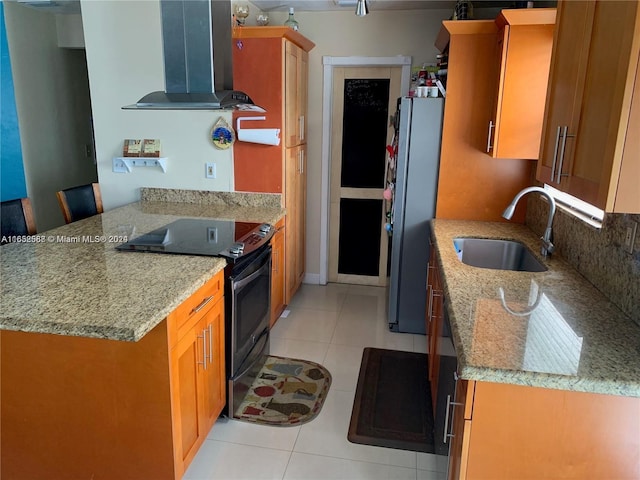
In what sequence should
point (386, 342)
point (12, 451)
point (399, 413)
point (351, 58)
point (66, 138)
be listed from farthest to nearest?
1. point (66, 138)
2. point (351, 58)
3. point (386, 342)
4. point (399, 413)
5. point (12, 451)

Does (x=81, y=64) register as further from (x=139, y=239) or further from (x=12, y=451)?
(x=12, y=451)

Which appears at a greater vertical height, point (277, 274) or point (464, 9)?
point (464, 9)

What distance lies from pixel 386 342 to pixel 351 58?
2351 millimetres

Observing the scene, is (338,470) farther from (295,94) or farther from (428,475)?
(295,94)

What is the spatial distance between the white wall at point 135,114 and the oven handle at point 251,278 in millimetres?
Answer: 939

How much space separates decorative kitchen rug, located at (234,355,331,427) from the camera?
246 cm

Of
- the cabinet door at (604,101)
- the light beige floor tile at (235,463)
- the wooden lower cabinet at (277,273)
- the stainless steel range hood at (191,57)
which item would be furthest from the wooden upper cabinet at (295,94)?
the cabinet door at (604,101)

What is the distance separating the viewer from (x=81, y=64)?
4.75 metres

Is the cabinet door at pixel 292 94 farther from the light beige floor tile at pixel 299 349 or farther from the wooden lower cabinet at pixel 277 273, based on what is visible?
Result: the light beige floor tile at pixel 299 349

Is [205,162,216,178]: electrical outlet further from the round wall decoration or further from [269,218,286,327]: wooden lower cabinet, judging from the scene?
[269,218,286,327]: wooden lower cabinet

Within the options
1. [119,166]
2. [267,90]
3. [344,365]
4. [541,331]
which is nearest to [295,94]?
[267,90]

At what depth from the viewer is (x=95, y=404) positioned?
5.59 feet

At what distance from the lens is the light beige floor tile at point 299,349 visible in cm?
309

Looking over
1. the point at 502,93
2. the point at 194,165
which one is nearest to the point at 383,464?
the point at 502,93
